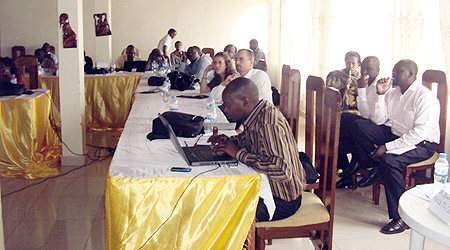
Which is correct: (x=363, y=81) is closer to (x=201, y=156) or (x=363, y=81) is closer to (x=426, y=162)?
(x=426, y=162)

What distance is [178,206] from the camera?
1.88 meters

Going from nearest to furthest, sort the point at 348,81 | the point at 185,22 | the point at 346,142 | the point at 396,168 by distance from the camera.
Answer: the point at 396,168, the point at 346,142, the point at 348,81, the point at 185,22

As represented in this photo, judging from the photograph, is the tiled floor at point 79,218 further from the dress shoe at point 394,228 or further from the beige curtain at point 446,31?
the beige curtain at point 446,31

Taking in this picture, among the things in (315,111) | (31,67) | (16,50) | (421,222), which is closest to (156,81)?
(31,67)

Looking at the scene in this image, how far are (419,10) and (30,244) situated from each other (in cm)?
344

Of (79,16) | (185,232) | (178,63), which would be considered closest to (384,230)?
(185,232)

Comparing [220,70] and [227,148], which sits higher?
[220,70]

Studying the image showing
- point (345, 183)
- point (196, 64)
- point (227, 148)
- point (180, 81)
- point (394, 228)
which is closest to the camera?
point (227, 148)

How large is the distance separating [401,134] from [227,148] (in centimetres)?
182

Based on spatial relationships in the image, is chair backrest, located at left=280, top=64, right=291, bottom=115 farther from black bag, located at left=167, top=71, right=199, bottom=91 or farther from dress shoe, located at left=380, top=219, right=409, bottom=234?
dress shoe, located at left=380, top=219, right=409, bottom=234

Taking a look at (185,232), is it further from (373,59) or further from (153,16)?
(153,16)

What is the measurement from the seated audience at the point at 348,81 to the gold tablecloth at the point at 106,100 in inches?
106

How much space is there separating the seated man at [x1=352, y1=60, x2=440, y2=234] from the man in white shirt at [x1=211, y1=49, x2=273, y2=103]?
31.5 inches

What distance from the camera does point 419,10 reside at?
3850 millimetres
